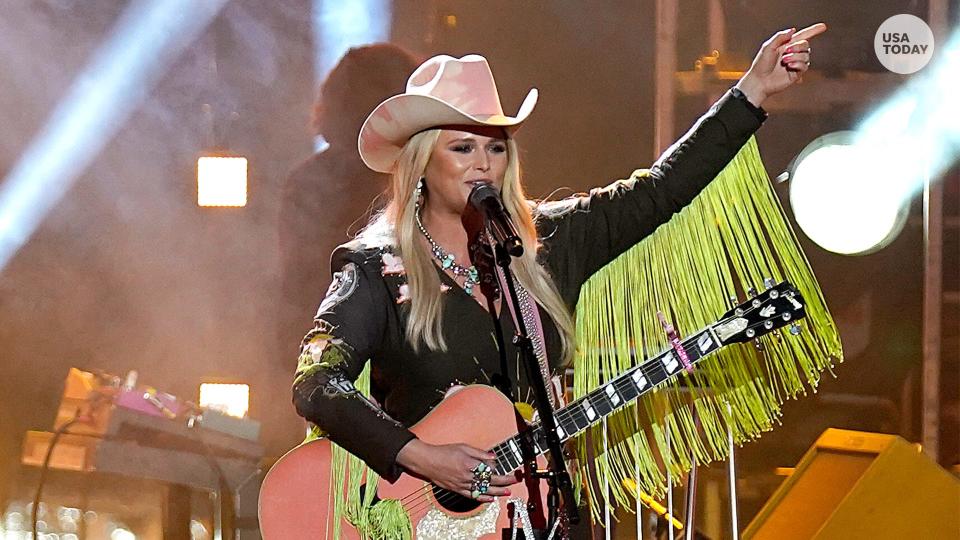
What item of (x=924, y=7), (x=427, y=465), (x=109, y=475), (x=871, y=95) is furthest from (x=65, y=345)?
(x=924, y=7)

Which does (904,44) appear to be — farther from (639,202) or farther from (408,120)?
(408,120)

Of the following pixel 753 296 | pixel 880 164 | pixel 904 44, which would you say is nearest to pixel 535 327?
pixel 753 296

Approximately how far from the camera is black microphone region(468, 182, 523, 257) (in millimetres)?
2174

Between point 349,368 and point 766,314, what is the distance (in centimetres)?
85

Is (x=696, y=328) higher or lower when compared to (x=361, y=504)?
higher

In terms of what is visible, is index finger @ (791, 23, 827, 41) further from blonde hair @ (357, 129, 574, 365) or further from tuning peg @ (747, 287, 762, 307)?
blonde hair @ (357, 129, 574, 365)

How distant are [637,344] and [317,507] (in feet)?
2.50

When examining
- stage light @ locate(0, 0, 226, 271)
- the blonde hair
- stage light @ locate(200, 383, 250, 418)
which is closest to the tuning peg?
the blonde hair

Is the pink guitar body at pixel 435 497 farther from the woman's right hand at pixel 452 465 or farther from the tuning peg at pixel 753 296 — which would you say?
the tuning peg at pixel 753 296

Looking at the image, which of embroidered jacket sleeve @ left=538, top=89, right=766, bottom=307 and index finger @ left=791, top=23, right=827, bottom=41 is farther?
embroidered jacket sleeve @ left=538, top=89, right=766, bottom=307

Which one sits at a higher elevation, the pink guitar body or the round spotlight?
the round spotlight

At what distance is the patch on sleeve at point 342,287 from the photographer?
264 cm

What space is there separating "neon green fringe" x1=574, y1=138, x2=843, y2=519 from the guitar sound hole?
0.26 m

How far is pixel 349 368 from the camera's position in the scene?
8.51ft
